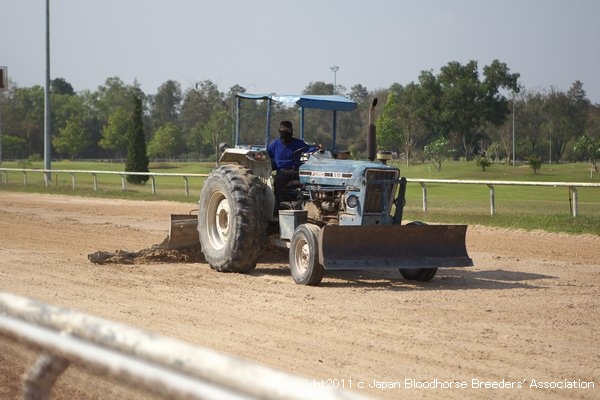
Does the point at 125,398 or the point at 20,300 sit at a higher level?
the point at 20,300

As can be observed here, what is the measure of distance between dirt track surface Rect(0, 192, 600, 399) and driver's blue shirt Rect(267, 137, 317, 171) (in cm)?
147

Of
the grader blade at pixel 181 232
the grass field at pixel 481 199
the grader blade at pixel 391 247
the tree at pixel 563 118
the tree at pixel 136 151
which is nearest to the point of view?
the grader blade at pixel 391 247

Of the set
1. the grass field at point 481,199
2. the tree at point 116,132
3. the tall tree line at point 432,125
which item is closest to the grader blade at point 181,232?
the grass field at point 481,199

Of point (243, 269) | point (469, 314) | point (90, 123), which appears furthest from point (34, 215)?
point (90, 123)

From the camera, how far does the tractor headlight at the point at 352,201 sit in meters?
11.2

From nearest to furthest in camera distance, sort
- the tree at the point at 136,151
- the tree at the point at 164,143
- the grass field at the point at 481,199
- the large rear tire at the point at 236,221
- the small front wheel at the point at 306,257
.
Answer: the small front wheel at the point at 306,257 < the large rear tire at the point at 236,221 < the grass field at the point at 481,199 < the tree at the point at 136,151 < the tree at the point at 164,143

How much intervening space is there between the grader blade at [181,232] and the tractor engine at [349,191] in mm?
2279

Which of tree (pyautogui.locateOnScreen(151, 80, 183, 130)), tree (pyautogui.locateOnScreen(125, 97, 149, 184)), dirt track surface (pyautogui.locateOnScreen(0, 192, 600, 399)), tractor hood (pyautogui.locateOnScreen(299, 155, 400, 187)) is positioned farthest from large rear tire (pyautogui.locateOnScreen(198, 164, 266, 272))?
tree (pyautogui.locateOnScreen(151, 80, 183, 130))

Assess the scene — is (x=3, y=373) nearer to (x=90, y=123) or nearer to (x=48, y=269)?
(x=48, y=269)

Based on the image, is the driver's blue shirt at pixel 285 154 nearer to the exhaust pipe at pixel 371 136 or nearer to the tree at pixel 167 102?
the exhaust pipe at pixel 371 136

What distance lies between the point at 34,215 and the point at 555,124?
78340 millimetres

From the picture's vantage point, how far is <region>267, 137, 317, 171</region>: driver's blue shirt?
12.2 metres

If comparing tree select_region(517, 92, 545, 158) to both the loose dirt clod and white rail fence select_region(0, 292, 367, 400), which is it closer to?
the loose dirt clod

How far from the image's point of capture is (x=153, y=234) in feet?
60.4
